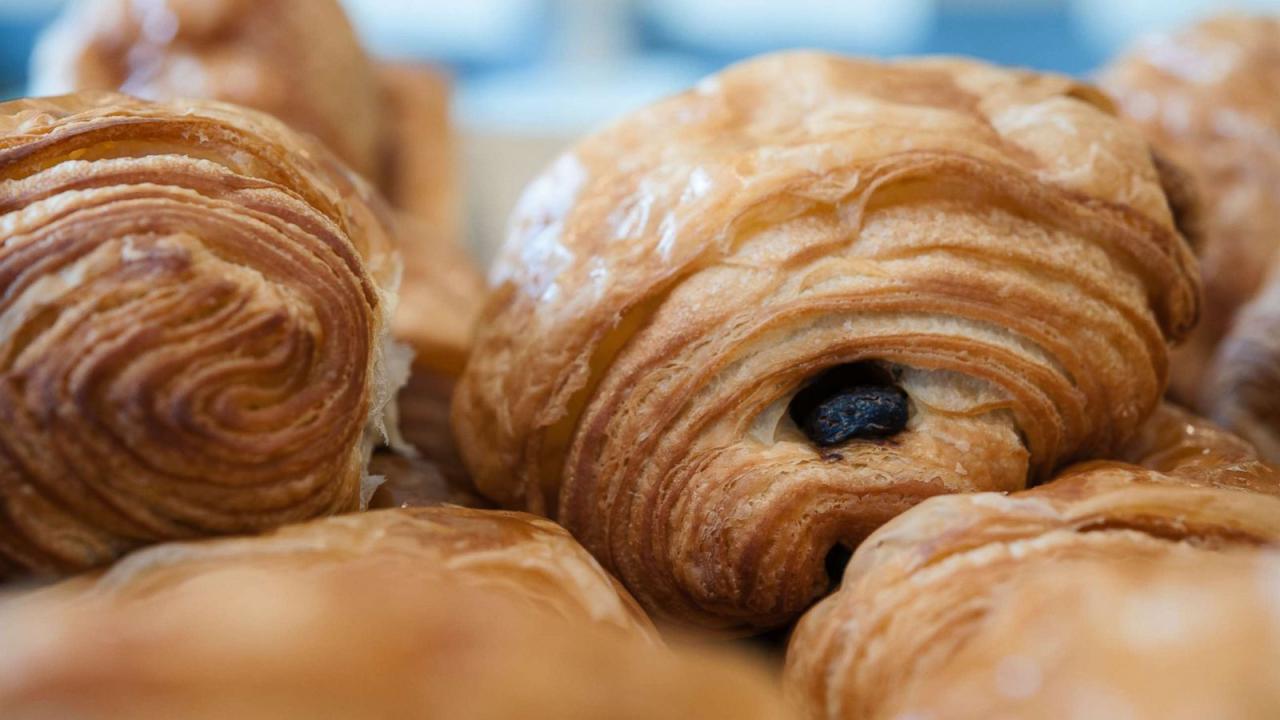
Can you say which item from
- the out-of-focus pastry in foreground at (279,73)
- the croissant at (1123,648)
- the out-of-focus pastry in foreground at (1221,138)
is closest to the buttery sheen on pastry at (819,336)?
the croissant at (1123,648)

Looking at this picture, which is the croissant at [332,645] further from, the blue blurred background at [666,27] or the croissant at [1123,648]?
the blue blurred background at [666,27]

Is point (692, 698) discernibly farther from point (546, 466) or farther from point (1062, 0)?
point (1062, 0)

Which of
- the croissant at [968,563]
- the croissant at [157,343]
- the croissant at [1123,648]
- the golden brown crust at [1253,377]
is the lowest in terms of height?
the golden brown crust at [1253,377]

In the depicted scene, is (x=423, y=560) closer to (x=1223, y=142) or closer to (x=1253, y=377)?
(x=1253, y=377)

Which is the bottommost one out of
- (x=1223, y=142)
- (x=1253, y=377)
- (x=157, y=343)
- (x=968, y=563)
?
(x=1253, y=377)

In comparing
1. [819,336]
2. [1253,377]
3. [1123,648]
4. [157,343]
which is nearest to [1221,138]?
[1253,377]

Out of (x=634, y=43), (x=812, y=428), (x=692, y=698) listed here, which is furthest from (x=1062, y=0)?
(x=692, y=698)

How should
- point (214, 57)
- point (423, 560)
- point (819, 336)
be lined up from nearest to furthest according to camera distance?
point (423, 560), point (819, 336), point (214, 57)
